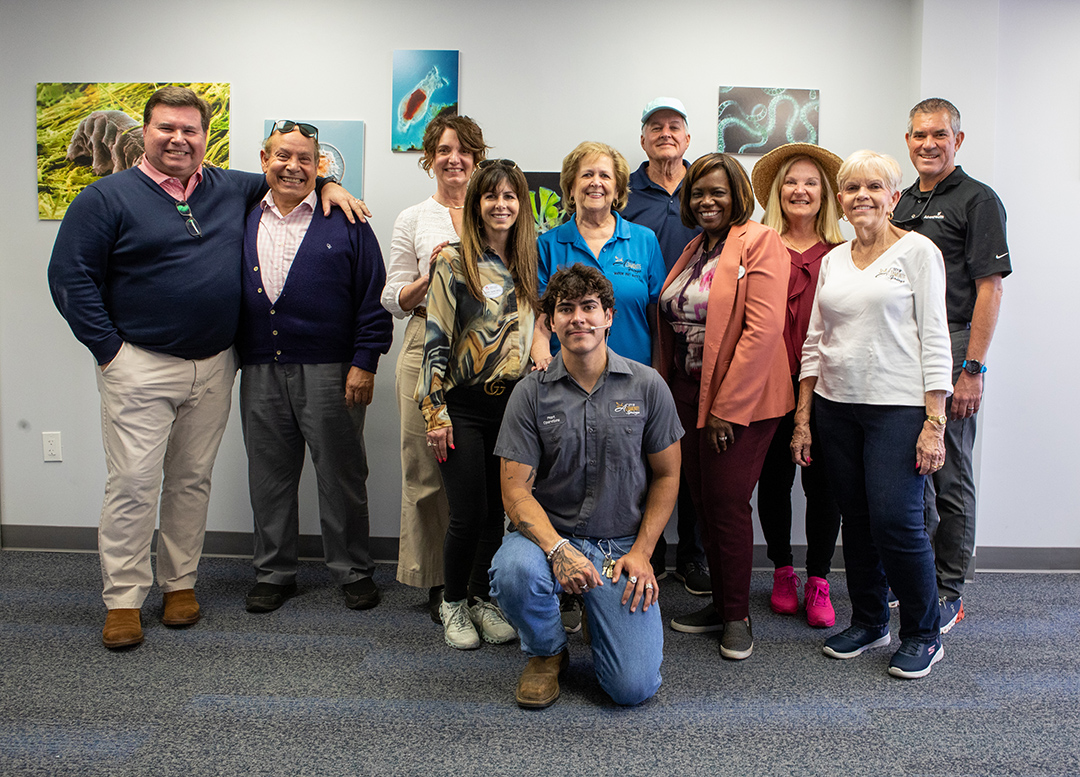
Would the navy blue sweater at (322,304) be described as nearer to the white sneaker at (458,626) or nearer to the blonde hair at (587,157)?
the blonde hair at (587,157)

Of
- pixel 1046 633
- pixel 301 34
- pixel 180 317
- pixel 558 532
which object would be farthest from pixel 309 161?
pixel 1046 633

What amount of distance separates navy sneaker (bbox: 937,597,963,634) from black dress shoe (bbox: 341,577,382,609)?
6.78ft

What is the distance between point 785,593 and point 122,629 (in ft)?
7.64

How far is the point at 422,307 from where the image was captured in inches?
99.0

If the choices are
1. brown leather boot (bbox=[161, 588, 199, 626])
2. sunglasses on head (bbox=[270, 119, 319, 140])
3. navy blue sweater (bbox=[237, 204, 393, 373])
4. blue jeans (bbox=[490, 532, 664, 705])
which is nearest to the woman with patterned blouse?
blue jeans (bbox=[490, 532, 664, 705])

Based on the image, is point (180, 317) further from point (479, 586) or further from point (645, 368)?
point (645, 368)

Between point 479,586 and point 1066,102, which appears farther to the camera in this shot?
point 1066,102

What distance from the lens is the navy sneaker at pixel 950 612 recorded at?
2463 millimetres

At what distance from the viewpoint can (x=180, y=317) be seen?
7.77ft

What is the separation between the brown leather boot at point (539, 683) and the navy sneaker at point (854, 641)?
91 centimetres

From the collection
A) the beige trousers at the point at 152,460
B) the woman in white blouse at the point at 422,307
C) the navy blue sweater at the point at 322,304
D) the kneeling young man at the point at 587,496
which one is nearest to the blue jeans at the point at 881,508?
the kneeling young man at the point at 587,496

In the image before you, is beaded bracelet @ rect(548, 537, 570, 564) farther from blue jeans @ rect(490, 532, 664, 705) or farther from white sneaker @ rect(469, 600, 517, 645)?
white sneaker @ rect(469, 600, 517, 645)

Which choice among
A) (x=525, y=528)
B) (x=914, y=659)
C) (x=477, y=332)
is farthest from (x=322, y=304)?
(x=914, y=659)

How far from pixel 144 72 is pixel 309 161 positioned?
51.0 inches
